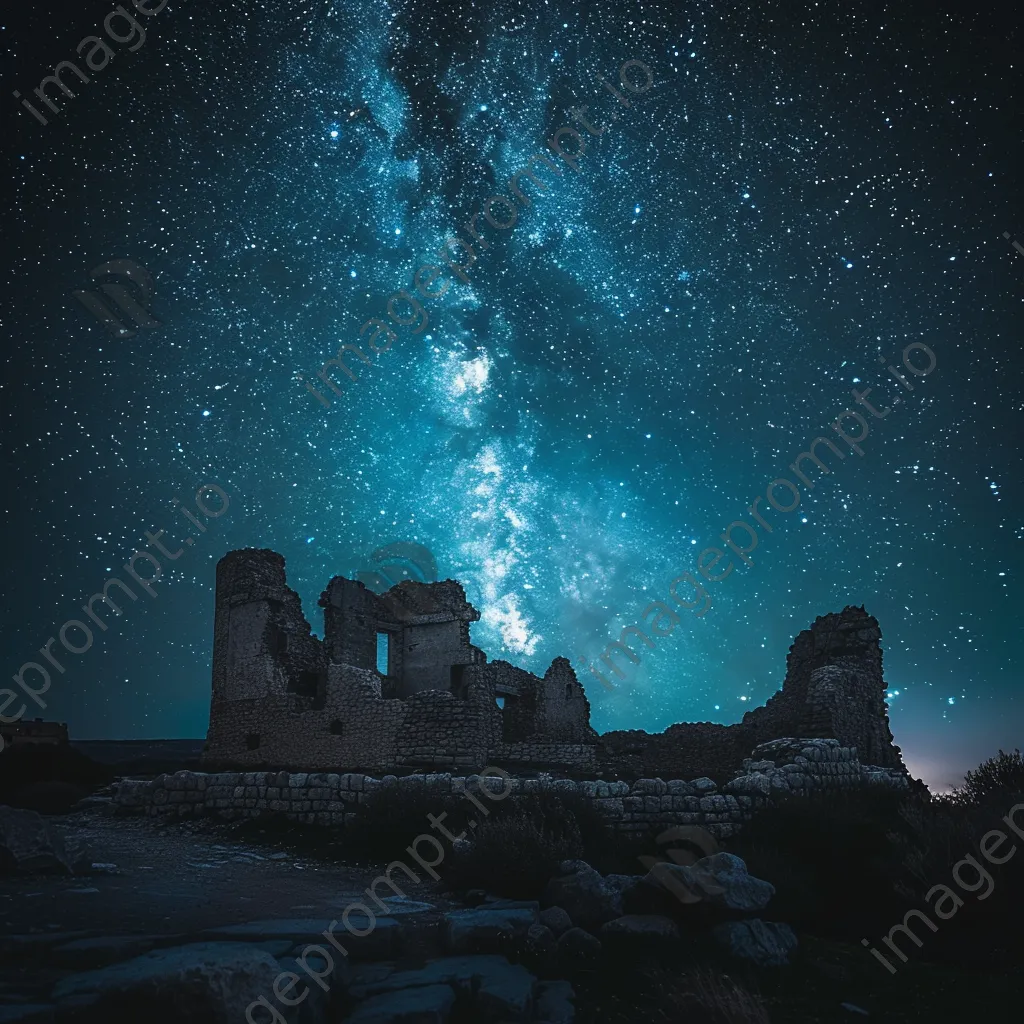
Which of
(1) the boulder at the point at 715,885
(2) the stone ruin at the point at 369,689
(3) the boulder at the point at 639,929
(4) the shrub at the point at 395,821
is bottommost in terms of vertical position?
(3) the boulder at the point at 639,929

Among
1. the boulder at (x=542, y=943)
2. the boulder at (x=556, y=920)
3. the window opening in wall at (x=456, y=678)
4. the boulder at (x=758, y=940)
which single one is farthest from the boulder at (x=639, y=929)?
the window opening in wall at (x=456, y=678)

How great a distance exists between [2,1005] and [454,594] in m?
22.9

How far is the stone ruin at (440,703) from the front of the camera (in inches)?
620

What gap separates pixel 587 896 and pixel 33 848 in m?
5.59

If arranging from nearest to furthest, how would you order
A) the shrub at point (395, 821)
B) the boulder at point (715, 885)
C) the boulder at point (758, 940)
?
the boulder at point (758, 940)
the boulder at point (715, 885)
the shrub at point (395, 821)

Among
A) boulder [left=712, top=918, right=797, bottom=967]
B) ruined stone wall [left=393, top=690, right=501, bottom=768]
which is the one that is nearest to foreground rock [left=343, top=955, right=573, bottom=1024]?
boulder [left=712, top=918, right=797, bottom=967]

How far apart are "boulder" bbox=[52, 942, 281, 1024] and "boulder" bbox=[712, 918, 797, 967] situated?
424 centimetres

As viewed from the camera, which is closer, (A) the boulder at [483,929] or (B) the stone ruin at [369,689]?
Answer: (A) the boulder at [483,929]

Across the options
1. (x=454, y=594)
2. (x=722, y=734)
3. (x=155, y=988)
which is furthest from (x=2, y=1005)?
(x=454, y=594)

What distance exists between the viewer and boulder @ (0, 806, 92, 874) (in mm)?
6695

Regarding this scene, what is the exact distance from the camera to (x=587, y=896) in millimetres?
6859

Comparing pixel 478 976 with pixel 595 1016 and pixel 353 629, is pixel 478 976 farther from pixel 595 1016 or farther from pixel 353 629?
pixel 353 629

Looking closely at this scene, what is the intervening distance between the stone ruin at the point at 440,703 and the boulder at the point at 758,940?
4.77 meters

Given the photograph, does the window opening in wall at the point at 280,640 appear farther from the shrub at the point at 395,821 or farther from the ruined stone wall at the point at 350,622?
the shrub at the point at 395,821
